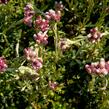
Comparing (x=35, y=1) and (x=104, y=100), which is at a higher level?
(x=35, y=1)

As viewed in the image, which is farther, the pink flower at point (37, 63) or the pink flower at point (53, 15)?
the pink flower at point (53, 15)

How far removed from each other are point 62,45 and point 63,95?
0.35 meters

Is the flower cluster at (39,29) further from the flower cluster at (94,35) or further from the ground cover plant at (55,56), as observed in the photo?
the flower cluster at (94,35)

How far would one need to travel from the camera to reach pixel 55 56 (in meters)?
2.57

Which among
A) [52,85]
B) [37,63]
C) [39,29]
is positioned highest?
[39,29]

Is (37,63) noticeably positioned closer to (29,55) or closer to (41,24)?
(29,55)

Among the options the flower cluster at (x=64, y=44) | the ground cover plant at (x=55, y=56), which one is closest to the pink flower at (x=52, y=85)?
the ground cover plant at (x=55, y=56)

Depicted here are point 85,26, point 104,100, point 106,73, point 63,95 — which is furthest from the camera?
point 85,26

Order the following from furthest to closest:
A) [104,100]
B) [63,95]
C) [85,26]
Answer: [85,26]
[63,95]
[104,100]

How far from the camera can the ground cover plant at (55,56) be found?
7.57 ft

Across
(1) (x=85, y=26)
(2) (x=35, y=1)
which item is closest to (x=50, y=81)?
(1) (x=85, y=26)

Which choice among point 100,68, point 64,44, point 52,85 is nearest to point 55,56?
point 64,44

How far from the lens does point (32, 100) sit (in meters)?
2.39

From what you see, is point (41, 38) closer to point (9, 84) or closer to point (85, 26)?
point (9, 84)
